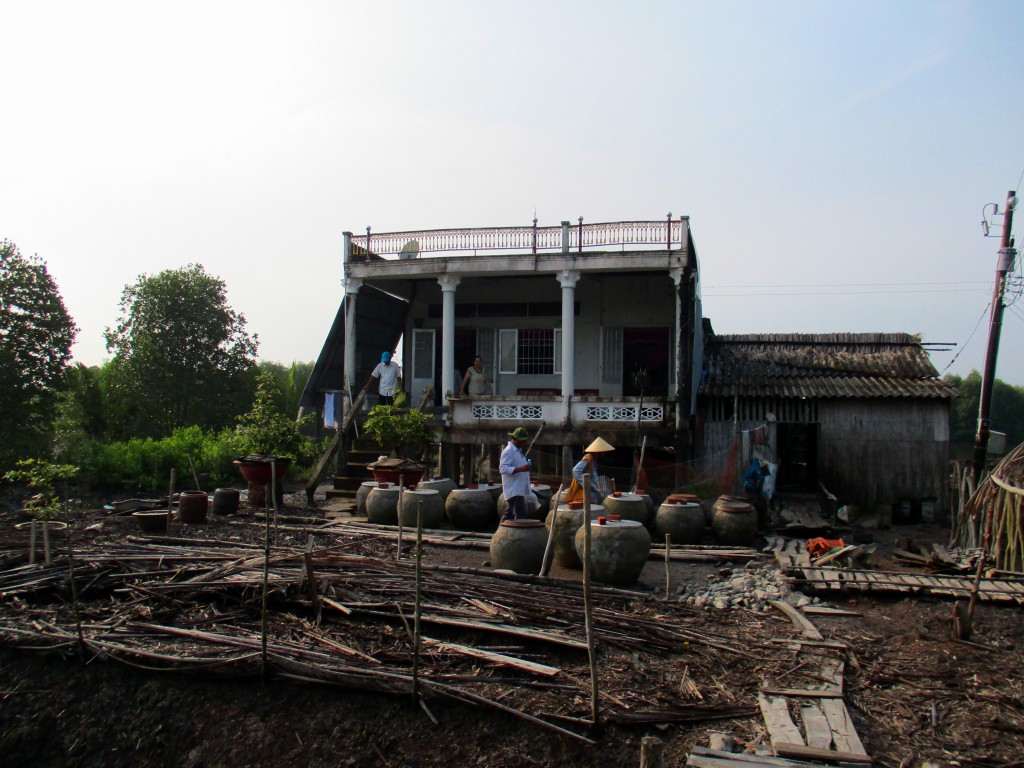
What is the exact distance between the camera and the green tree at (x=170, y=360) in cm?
2759

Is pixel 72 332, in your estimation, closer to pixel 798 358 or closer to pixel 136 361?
pixel 136 361

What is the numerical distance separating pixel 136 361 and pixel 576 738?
26.8 metres

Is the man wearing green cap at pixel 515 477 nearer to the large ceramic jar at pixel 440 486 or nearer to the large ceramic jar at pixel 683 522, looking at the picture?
the large ceramic jar at pixel 683 522

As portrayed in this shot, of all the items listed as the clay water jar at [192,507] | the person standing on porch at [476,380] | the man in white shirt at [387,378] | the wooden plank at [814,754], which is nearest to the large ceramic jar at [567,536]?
the wooden plank at [814,754]

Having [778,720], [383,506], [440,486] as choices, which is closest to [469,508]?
[440,486]

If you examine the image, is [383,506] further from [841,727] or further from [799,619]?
[841,727]

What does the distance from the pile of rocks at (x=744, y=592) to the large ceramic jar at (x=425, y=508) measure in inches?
182

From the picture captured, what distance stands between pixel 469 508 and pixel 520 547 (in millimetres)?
3763

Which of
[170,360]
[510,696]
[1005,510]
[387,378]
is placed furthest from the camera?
[170,360]

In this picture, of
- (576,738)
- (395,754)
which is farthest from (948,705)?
(395,754)

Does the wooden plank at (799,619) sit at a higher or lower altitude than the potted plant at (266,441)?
lower

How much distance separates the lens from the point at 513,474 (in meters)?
10.1

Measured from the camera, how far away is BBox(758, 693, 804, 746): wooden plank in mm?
4711

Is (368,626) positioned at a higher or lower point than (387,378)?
lower
